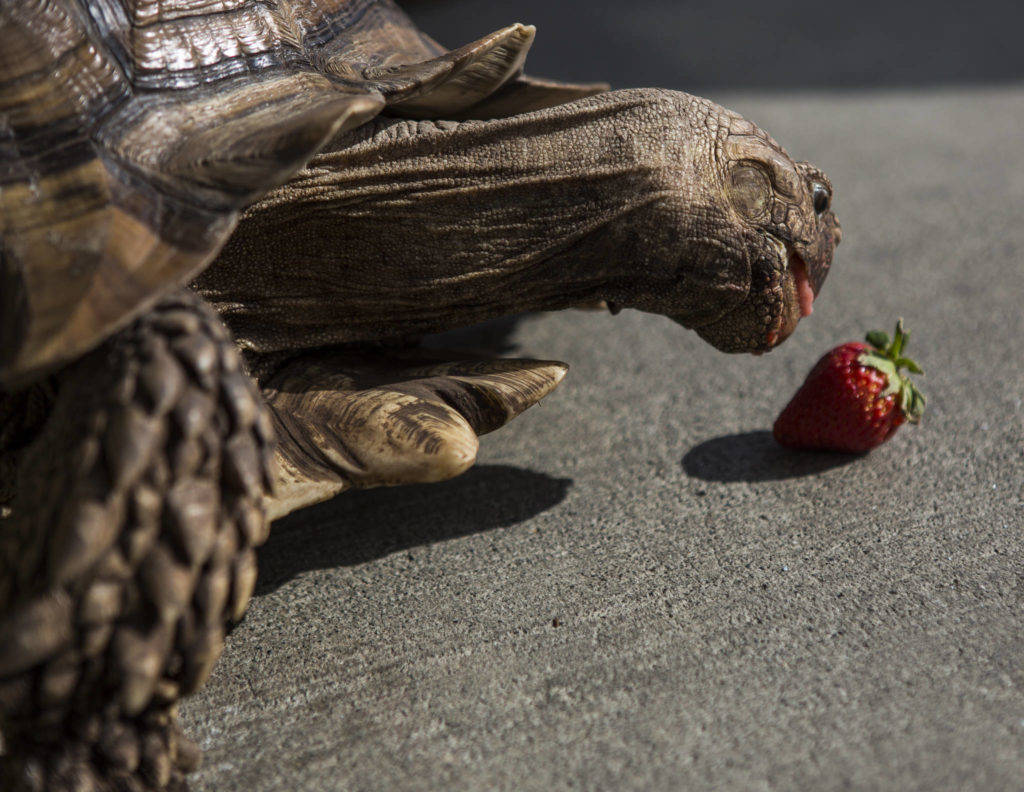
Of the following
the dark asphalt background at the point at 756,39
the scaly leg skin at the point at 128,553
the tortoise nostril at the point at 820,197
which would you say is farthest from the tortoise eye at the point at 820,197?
the dark asphalt background at the point at 756,39

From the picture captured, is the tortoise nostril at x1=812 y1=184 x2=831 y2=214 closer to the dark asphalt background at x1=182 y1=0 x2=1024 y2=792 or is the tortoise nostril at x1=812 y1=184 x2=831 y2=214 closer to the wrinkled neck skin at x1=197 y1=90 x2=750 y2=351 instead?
the wrinkled neck skin at x1=197 y1=90 x2=750 y2=351

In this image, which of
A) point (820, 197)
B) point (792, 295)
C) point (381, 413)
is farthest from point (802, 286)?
point (381, 413)

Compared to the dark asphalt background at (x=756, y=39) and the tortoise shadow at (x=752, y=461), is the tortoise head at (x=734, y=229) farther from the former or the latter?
the dark asphalt background at (x=756, y=39)

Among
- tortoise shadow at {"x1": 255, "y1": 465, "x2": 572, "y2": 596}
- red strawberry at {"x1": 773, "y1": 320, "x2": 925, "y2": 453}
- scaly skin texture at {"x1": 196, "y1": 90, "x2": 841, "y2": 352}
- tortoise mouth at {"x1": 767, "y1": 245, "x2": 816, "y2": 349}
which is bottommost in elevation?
tortoise shadow at {"x1": 255, "y1": 465, "x2": 572, "y2": 596}

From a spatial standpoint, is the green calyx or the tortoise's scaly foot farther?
the green calyx

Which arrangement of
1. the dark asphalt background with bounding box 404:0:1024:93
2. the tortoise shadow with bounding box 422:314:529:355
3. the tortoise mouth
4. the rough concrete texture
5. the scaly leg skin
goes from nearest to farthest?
the scaly leg skin → the rough concrete texture → the tortoise mouth → the tortoise shadow with bounding box 422:314:529:355 → the dark asphalt background with bounding box 404:0:1024:93

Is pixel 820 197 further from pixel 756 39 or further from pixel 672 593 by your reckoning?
pixel 756 39

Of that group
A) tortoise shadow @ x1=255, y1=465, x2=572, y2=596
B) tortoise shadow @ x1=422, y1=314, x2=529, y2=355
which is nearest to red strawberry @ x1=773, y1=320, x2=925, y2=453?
tortoise shadow @ x1=255, y1=465, x2=572, y2=596

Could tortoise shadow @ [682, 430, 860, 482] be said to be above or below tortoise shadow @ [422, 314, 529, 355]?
above

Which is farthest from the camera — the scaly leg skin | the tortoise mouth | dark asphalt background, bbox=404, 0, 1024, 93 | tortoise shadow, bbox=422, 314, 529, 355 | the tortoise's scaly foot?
dark asphalt background, bbox=404, 0, 1024, 93
